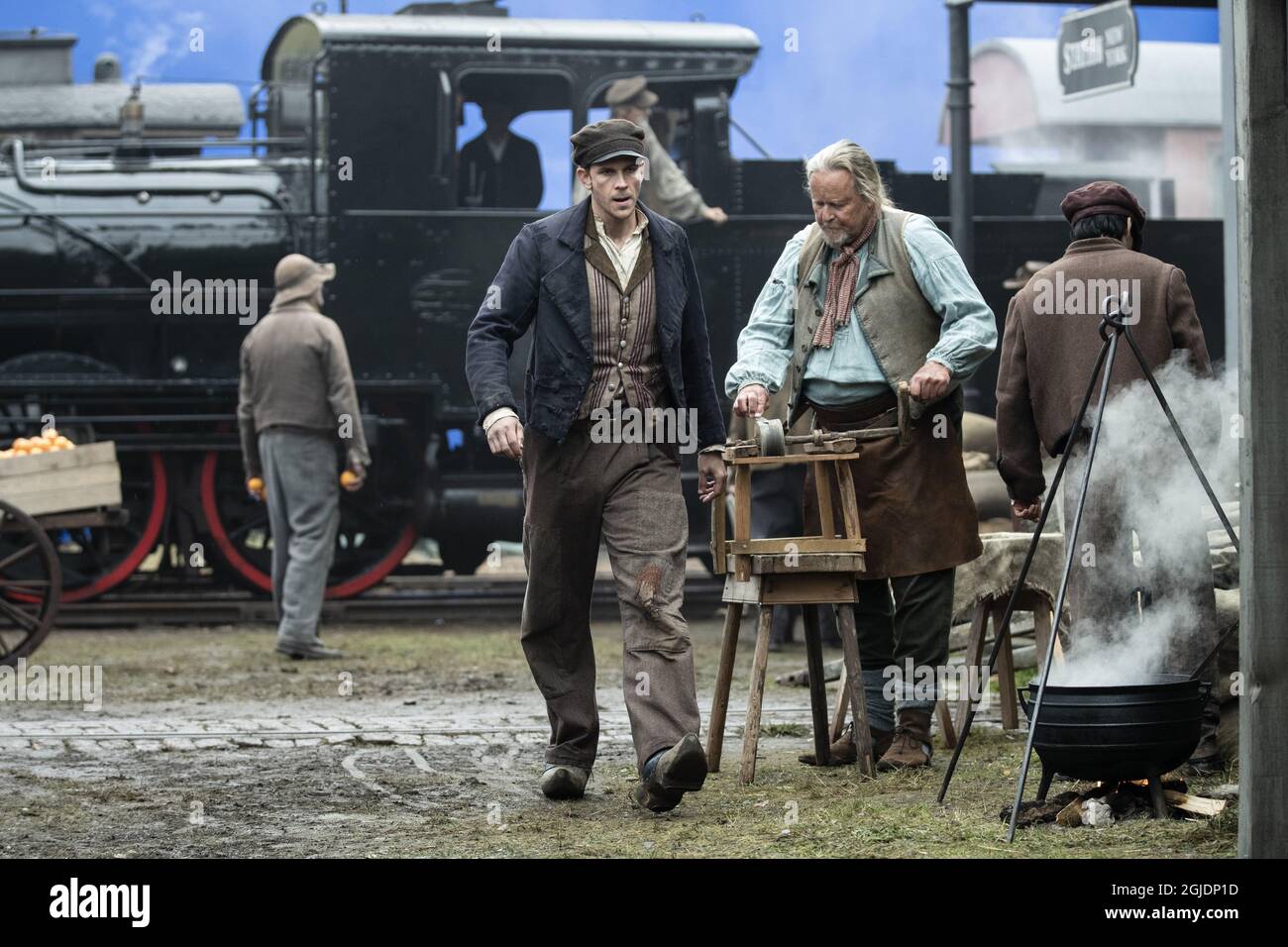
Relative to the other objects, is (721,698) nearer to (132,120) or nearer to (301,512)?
(301,512)

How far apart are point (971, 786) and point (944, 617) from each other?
23.6 inches

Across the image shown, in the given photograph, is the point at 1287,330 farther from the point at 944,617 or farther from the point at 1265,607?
the point at 944,617

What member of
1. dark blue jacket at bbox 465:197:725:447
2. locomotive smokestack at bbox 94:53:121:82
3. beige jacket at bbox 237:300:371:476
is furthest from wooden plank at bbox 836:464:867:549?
locomotive smokestack at bbox 94:53:121:82

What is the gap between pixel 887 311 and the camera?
17.0ft

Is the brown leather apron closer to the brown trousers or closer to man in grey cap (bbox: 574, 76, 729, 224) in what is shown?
the brown trousers

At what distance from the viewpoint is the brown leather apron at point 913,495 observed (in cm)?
513

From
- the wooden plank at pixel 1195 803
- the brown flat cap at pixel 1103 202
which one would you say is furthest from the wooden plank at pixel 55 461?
the wooden plank at pixel 1195 803

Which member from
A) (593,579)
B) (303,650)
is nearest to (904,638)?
(593,579)

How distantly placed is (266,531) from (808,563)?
20.9ft

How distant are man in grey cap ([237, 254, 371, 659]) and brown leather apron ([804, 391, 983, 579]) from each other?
398 centimetres

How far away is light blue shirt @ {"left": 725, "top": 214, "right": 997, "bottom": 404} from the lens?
5.02 m

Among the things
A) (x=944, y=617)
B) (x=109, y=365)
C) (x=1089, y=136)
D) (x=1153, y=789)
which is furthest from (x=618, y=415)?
(x=1089, y=136)

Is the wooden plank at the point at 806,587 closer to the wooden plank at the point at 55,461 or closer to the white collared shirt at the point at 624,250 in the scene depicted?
the white collared shirt at the point at 624,250

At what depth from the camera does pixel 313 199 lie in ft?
34.7
